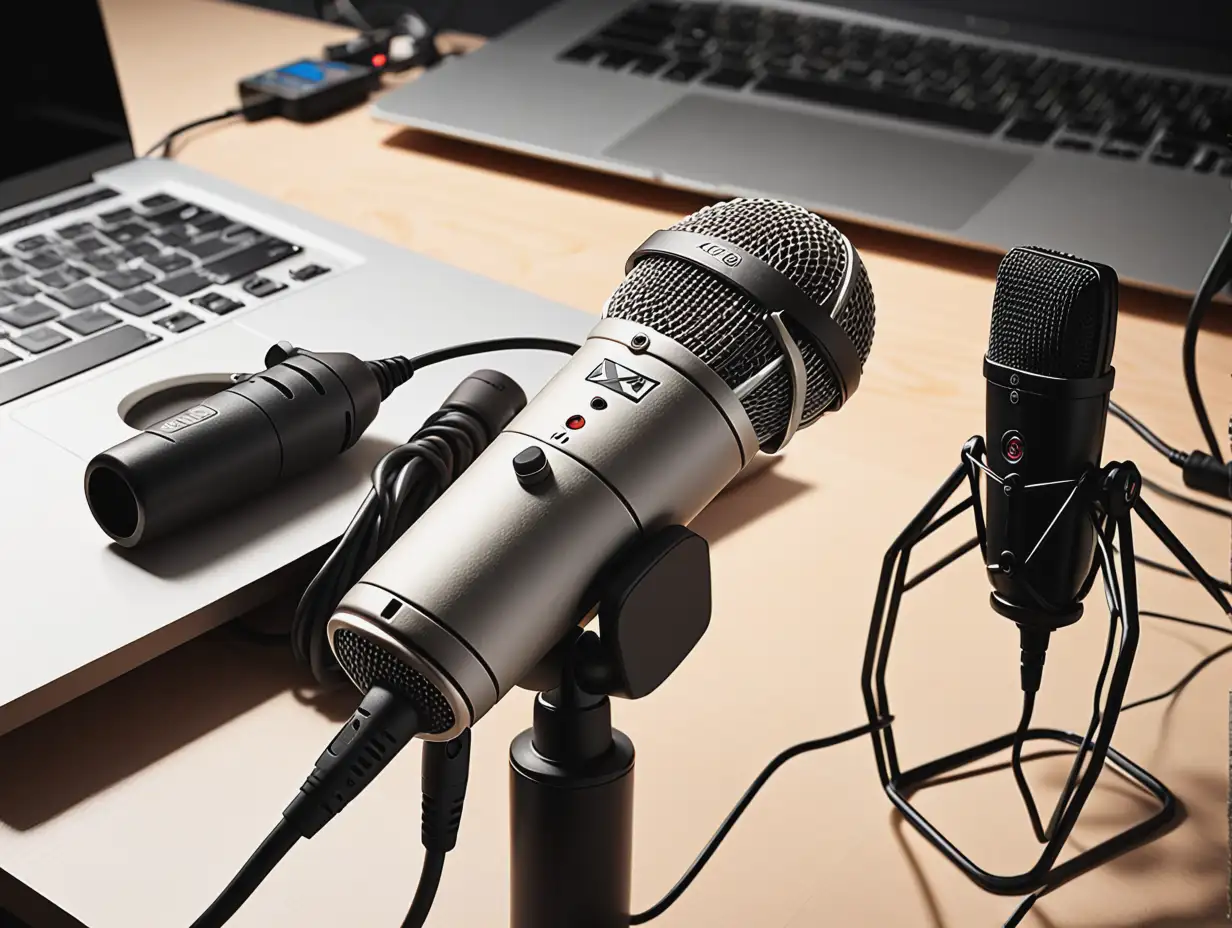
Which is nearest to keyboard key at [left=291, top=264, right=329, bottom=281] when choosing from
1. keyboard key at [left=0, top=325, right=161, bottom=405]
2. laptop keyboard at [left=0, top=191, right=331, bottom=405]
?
laptop keyboard at [left=0, top=191, right=331, bottom=405]

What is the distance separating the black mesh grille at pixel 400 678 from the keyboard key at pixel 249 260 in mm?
473

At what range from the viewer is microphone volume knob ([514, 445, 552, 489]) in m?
0.37

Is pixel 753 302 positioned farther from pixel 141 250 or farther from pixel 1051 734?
pixel 141 250

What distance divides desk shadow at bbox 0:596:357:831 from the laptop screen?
0.46m

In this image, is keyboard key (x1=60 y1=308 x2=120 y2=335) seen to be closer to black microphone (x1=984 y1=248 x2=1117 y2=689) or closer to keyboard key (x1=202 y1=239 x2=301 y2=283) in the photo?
keyboard key (x1=202 y1=239 x2=301 y2=283)

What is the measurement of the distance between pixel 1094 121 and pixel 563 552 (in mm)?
747

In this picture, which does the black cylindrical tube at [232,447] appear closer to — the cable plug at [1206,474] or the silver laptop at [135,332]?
the silver laptop at [135,332]

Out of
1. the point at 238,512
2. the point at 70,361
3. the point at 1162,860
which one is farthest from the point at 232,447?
the point at 1162,860

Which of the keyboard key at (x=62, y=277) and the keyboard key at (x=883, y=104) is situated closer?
the keyboard key at (x=62, y=277)

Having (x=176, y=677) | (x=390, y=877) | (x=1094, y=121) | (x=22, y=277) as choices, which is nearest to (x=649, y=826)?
(x=390, y=877)

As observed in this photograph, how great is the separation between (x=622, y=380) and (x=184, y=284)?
1.53 feet

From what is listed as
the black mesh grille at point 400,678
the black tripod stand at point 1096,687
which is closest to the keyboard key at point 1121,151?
the black tripod stand at point 1096,687

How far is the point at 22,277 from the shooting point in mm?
783

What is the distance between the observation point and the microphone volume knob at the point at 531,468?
37 centimetres
